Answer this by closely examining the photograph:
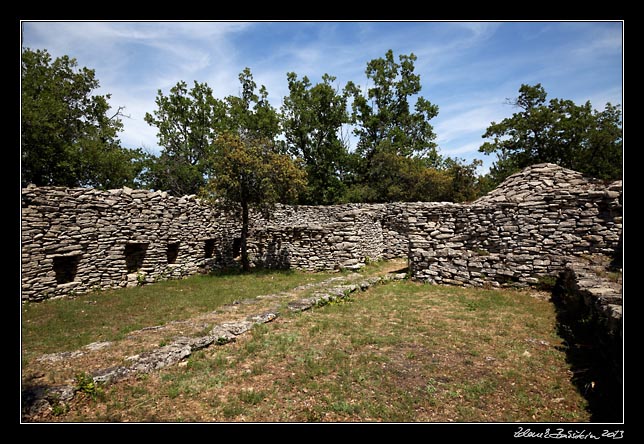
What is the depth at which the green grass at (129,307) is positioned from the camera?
23.3ft

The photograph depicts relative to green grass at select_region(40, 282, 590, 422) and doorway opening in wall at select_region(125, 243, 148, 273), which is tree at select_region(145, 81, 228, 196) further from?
green grass at select_region(40, 282, 590, 422)

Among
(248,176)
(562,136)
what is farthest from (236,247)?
(562,136)

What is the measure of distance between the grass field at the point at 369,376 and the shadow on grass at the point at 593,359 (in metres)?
0.15

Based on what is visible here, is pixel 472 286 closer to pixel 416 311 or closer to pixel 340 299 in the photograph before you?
pixel 416 311

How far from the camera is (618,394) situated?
3869 mm

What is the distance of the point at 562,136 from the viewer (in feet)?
71.6

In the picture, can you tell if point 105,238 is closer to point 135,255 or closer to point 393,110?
point 135,255

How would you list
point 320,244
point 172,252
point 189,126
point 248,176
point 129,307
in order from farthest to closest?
point 189,126 < point 320,244 < point 172,252 < point 248,176 < point 129,307

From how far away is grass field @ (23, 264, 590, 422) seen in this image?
4.02 meters

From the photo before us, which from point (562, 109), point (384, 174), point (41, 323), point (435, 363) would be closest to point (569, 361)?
point (435, 363)

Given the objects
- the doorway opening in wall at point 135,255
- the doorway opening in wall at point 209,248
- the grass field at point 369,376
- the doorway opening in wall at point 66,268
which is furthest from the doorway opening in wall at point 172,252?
the grass field at point 369,376

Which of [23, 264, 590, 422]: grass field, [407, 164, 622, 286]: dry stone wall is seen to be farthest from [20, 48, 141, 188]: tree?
[407, 164, 622, 286]: dry stone wall

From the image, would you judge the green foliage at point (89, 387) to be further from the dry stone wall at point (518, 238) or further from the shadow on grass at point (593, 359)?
the dry stone wall at point (518, 238)

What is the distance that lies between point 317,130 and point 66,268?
29097 mm
